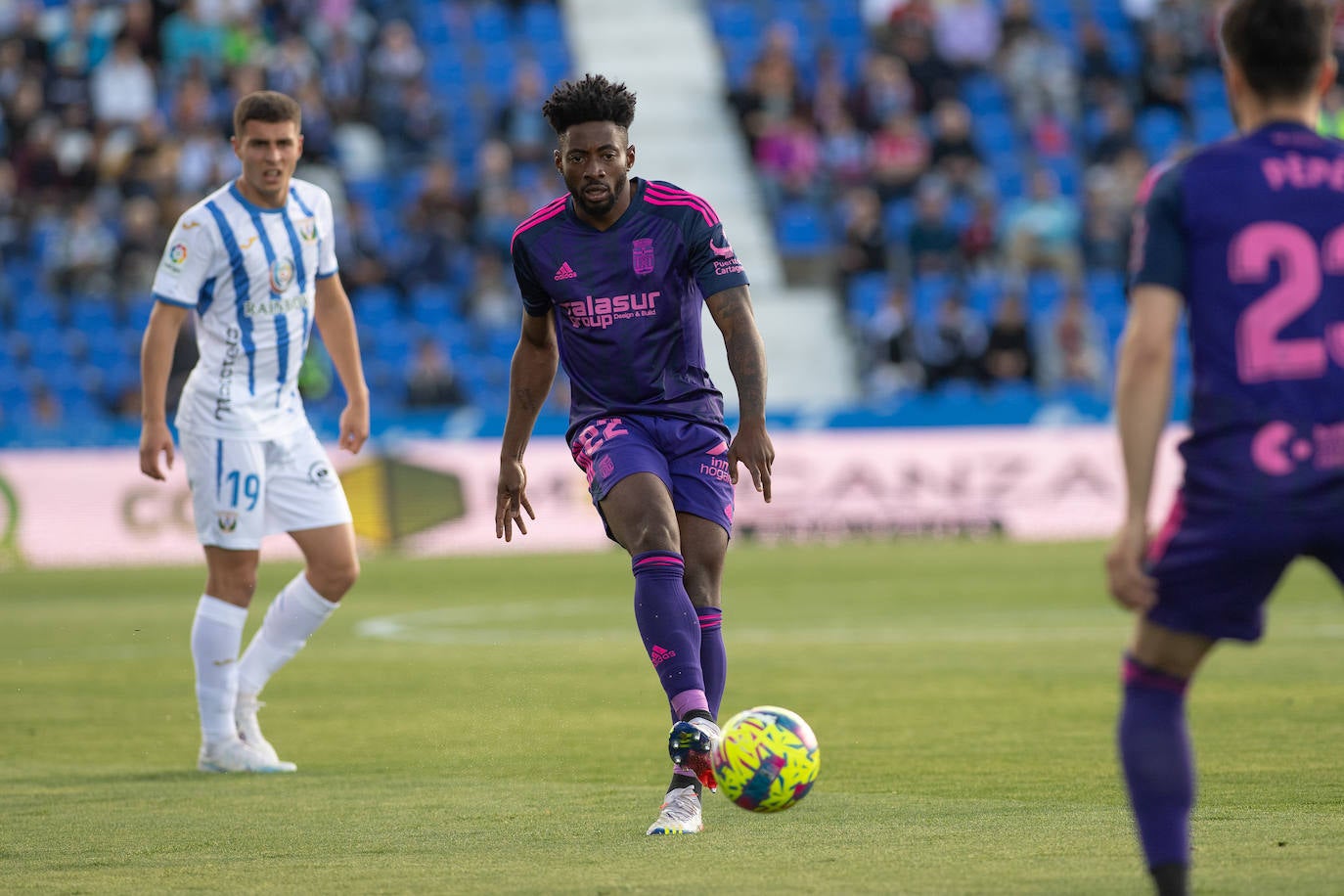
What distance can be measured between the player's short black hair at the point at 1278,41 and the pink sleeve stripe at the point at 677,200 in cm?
Answer: 250

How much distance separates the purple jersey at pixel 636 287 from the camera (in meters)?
6.46

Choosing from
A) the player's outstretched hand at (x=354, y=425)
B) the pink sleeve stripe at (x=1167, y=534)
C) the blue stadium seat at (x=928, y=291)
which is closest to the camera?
the pink sleeve stripe at (x=1167, y=534)

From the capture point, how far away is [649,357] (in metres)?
6.51

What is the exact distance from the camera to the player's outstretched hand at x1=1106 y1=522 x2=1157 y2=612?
161 inches

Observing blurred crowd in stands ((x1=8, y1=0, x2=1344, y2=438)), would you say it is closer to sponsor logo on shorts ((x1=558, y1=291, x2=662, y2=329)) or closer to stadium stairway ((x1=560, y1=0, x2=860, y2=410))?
stadium stairway ((x1=560, y1=0, x2=860, y2=410))

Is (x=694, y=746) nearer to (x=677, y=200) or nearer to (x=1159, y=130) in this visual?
(x=677, y=200)

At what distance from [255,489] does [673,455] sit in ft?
7.41

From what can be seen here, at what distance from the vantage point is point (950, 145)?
84.4 ft

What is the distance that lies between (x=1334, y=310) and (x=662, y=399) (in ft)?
9.15

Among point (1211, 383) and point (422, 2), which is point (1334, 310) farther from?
point (422, 2)

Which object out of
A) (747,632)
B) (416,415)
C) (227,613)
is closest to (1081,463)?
(416,415)

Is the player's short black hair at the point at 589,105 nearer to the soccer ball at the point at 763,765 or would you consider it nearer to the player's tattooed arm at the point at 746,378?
the player's tattooed arm at the point at 746,378

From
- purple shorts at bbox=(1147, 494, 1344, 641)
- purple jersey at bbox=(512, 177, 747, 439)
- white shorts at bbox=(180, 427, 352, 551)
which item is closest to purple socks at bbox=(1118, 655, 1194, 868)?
purple shorts at bbox=(1147, 494, 1344, 641)

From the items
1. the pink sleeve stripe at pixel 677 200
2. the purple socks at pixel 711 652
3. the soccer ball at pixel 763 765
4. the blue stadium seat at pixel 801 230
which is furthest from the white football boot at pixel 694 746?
the blue stadium seat at pixel 801 230
